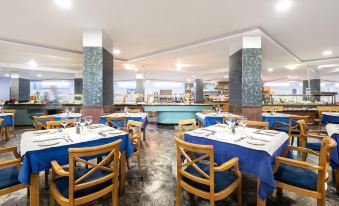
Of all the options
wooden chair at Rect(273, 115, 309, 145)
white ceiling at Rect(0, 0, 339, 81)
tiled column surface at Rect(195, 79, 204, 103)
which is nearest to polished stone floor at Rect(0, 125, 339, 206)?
wooden chair at Rect(273, 115, 309, 145)

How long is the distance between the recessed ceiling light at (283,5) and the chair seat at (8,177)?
499cm

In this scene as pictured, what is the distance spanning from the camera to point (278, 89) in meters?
18.2

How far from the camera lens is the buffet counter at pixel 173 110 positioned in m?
7.44

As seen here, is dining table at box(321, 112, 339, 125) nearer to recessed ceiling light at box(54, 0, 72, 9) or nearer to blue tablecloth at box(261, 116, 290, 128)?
blue tablecloth at box(261, 116, 290, 128)

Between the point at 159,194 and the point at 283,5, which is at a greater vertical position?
the point at 283,5

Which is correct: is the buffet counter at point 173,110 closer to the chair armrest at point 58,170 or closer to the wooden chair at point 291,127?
the wooden chair at point 291,127

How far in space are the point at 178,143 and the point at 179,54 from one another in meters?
5.76

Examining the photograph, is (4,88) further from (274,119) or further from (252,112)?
(274,119)

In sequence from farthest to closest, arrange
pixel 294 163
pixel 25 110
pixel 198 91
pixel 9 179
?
pixel 198 91 → pixel 25 110 → pixel 9 179 → pixel 294 163

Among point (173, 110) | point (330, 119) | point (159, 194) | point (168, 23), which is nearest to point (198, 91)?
point (173, 110)

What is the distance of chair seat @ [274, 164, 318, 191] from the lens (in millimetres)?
1600

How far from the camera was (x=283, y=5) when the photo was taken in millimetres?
3330

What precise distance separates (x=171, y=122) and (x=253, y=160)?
19.9 ft

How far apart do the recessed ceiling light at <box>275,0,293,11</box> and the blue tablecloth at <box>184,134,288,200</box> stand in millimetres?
3134
